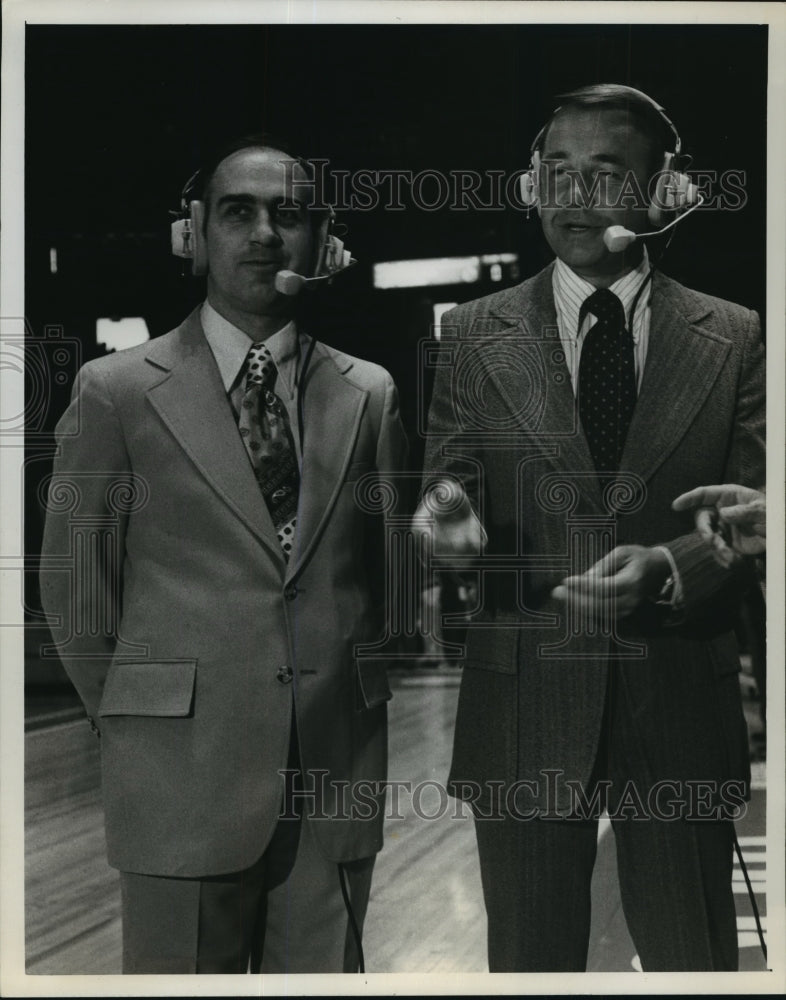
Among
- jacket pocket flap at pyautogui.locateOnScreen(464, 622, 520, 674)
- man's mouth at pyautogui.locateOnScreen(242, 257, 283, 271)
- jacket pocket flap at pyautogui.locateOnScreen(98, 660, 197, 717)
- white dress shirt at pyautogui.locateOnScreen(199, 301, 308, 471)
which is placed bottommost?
jacket pocket flap at pyautogui.locateOnScreen(98, 660, 197, 717)

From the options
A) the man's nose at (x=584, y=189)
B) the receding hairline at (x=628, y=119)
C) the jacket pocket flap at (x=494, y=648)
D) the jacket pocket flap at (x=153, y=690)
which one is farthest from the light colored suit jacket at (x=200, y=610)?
the receding hairline at (x=628, y=119)

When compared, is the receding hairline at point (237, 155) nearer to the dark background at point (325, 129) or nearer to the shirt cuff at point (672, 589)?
the dark background at point (325, 129)

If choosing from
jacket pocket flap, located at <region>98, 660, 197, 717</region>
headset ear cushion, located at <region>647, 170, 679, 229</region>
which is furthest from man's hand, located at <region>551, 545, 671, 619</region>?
jacket pocket flap, located at <region>98, 660, 197, 717</region>

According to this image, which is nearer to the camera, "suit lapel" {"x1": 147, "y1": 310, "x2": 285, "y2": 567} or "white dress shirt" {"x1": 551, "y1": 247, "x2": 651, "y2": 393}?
"suit lapel" {"x1": 147, "y1": 310, "x2": 285, "y2": 567}

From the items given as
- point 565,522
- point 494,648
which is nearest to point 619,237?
point 565,522

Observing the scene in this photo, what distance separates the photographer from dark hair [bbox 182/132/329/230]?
3.00 metres

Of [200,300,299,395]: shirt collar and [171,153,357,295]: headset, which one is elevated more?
[171,153,357,295]: headset

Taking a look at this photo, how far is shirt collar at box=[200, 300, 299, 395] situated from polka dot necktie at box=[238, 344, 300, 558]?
0.02 metres

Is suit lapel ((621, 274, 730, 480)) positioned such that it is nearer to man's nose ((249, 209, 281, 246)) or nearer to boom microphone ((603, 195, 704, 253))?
boom microphone ((603, 195, 704, 253))

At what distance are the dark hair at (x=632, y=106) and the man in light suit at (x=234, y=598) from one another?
0.74 meters

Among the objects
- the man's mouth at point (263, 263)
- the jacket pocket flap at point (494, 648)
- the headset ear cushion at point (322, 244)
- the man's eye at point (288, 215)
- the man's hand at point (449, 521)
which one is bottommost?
the jacket pocket flap at point (494, 648)

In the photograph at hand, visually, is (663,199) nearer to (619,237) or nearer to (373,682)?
(619,237)

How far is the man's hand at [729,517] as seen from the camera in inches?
120

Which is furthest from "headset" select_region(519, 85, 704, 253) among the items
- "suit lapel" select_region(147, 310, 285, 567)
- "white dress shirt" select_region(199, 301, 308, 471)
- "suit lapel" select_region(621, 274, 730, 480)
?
"suit lapel" select_region(147, 310, 285, 567)
